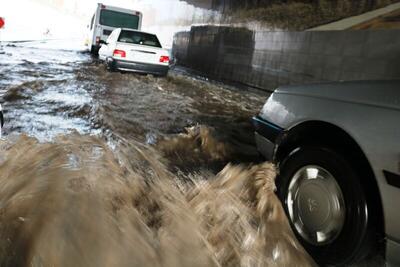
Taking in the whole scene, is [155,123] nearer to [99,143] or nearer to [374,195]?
[99,143]

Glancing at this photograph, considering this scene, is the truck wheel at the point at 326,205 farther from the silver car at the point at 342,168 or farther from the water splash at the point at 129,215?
the water splash at the point at 129,215

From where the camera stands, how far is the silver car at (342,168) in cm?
Result: 232

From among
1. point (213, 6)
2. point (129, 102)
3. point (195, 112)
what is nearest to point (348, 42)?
point (195, 112)

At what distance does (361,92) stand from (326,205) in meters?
0.78

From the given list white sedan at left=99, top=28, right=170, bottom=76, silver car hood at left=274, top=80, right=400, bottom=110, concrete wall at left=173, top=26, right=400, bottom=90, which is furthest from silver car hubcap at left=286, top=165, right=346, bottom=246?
white sedan at left=99, top=28, right=170, bottom=76

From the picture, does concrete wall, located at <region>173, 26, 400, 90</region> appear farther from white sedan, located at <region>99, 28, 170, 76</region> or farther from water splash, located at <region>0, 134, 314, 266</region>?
water splash, located at <region>0, 134, 314, 266</region>

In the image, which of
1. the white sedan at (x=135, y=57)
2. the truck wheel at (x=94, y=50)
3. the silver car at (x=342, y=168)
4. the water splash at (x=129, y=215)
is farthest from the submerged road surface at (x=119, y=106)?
the truck wheel at (x=94, y=50)

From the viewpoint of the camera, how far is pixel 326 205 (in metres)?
2.69

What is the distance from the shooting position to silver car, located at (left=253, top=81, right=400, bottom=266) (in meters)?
2.32

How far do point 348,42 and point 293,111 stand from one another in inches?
330

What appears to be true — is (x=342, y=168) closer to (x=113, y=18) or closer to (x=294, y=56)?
(x=294, y=56)

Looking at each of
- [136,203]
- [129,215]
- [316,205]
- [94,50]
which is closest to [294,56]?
[316,205]

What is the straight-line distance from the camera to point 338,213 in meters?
2.60

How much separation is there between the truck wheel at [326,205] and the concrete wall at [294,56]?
7.19 meters
